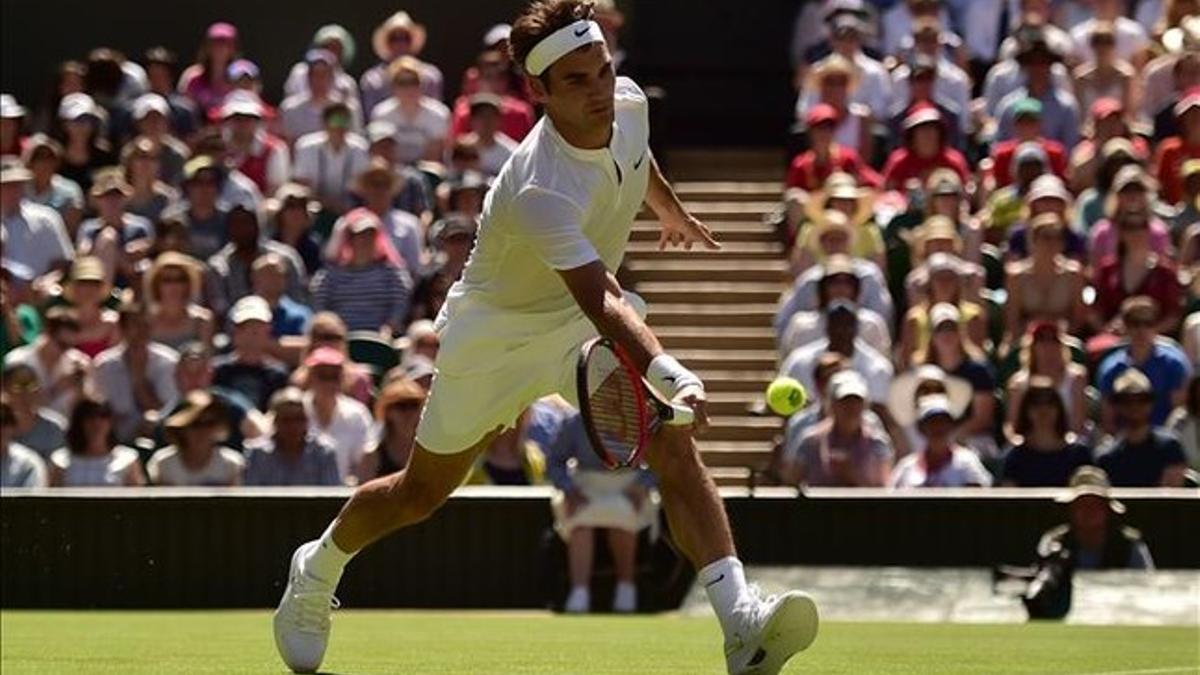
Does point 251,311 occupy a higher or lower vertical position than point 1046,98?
lower

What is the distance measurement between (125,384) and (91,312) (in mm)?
767

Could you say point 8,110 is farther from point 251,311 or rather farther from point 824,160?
point 824,160

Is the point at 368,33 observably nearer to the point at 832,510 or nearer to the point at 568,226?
the point at 832,510

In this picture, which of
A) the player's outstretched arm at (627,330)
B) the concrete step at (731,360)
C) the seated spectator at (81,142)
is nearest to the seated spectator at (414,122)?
the seated spectator at (81,142)

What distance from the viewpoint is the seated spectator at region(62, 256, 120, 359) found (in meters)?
17.0

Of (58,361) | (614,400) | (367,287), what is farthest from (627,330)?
(367,287)

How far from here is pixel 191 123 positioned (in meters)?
20.4

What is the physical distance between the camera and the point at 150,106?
19.5 m

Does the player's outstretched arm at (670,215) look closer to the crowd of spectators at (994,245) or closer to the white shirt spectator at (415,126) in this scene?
the crowd of spectators at (994,245)

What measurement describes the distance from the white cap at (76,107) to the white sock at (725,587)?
1247cm

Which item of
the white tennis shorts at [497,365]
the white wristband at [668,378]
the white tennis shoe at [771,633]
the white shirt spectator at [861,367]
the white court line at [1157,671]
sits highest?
the white wristband at [668,378]

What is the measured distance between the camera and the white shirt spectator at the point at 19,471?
15.2 meters

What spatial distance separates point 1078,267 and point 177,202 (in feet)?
19.5

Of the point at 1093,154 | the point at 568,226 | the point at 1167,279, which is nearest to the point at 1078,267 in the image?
the point at 1167,279
